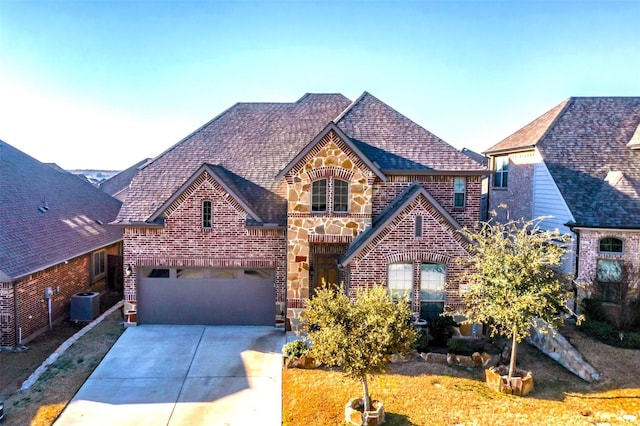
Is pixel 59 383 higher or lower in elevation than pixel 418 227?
lower

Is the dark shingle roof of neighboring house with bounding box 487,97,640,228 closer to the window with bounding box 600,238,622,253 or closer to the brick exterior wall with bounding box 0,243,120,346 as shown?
the window with bounding box 600,238,622,253

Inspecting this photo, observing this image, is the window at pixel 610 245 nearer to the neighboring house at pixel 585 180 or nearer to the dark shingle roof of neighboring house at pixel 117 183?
the neighboring house at pixel 585 180

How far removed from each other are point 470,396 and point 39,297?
14925 mm

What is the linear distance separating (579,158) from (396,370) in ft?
43.4

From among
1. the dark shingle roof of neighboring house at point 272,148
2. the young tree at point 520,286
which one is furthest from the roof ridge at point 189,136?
the young tree at point 520,286

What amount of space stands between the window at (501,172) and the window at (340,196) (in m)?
11.5

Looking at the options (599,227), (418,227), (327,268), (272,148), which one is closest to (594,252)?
(599,227)

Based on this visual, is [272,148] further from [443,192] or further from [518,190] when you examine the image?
[518,190]

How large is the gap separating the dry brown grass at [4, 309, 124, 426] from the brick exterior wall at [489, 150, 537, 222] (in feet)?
58.7

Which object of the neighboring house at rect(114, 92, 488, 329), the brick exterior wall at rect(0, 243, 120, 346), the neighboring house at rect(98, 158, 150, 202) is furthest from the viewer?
the neighboring house at rect(98, 158, 150, 202)

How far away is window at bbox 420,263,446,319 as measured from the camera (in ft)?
46.5

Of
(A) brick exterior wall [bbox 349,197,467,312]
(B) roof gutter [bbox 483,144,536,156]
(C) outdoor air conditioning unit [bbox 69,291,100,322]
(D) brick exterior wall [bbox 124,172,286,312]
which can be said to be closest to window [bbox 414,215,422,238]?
(A) brick exterior wall [bbox 349,197,467,312]

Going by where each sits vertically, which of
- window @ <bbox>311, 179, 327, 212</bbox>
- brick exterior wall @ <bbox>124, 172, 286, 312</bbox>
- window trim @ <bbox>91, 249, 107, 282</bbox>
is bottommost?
window trim @ <bbox>91, 249, 107, 282</bbox>

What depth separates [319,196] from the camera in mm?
14844
